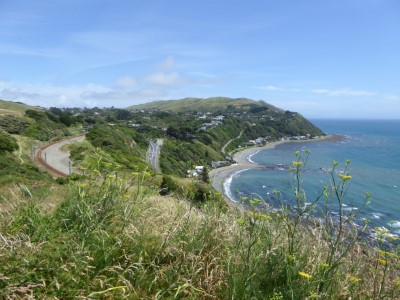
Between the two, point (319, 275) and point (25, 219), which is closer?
point (319, 275)

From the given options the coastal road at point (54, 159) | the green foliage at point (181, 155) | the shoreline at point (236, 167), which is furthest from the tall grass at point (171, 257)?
the green foliage at point (181, 155)

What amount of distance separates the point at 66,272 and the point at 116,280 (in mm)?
549

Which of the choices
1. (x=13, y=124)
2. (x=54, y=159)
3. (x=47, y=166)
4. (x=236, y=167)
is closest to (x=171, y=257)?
(x=47, y=166)

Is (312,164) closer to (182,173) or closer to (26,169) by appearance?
(182,173)

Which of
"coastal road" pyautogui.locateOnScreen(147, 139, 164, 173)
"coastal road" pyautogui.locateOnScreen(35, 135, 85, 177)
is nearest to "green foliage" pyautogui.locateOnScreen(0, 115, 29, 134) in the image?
"coastal road" pyautogui.locateOnScreen(35, 135, 85, 177)

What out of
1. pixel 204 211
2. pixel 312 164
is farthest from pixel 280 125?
pixel 204 211

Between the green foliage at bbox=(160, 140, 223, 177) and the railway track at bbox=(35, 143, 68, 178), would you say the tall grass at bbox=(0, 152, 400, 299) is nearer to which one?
the railway track at bbox=(35, 143, 68, 178)

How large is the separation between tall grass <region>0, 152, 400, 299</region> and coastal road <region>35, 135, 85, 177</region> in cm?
2655

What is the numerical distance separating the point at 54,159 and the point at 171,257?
37.0 meters

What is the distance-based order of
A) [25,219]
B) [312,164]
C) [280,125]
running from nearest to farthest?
1. [25,219]
2. [312,164]
3. [280,125]

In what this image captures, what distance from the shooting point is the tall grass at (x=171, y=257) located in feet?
11.1

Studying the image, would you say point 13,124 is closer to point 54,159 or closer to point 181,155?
point 54,159

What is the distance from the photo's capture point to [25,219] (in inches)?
173

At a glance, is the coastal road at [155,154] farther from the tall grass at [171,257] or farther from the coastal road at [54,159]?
the tall grass at [171,257]
